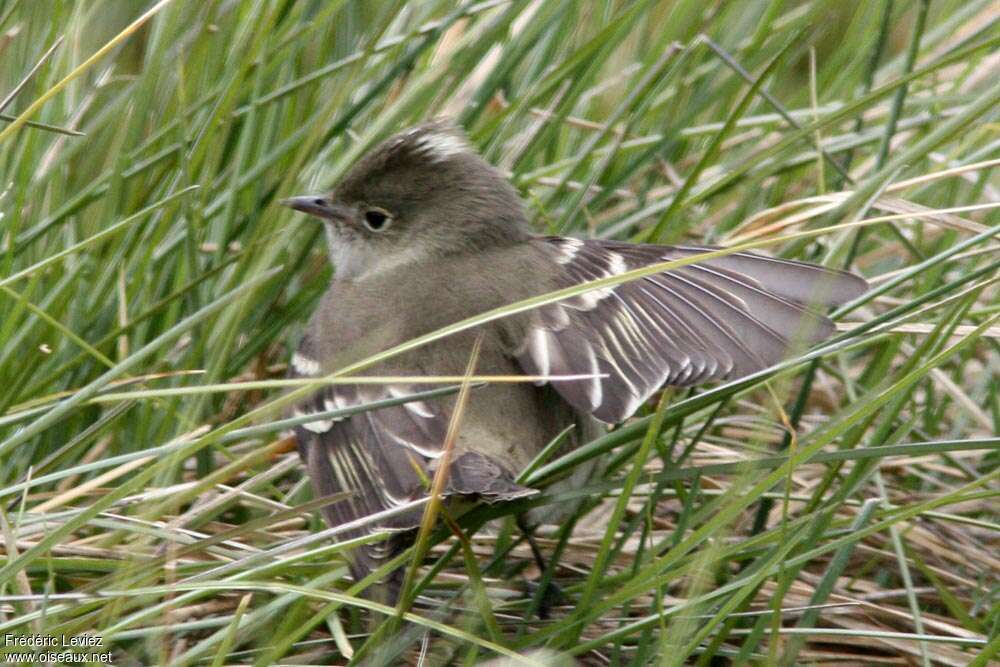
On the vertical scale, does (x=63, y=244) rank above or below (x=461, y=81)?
below

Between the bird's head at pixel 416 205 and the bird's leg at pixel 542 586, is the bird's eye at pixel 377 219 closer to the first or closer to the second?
the bird's head at pixel 416 205

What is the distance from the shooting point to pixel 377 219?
395cm

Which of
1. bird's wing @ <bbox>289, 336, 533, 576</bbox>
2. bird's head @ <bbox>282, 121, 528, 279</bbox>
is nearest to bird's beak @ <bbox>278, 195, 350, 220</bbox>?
bird's head @ <bbox>282, 121, 528, 279</bbox>

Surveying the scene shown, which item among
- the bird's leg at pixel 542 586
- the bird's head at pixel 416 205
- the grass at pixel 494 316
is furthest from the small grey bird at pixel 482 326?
the bird's leg at pixel 542 586

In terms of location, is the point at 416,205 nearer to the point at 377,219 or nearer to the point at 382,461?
the point at 377,219

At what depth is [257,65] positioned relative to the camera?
3725mm

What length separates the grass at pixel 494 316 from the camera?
106 inches

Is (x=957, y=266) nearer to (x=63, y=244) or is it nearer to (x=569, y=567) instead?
(x=569, y=567)

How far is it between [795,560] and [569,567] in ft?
3.09

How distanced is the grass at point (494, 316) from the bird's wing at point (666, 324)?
121 millimetres

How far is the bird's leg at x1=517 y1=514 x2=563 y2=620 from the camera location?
3090 mm

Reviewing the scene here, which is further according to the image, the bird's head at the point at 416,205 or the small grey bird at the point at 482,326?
the bird's head at the point at 416,205

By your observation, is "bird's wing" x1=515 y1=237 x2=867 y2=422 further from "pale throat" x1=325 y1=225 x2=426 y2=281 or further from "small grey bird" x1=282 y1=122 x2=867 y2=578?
"pale throat" x1=325 y1=225 x2=426 y2=281

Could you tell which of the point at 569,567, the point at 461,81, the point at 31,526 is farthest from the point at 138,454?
the point at 461,81
